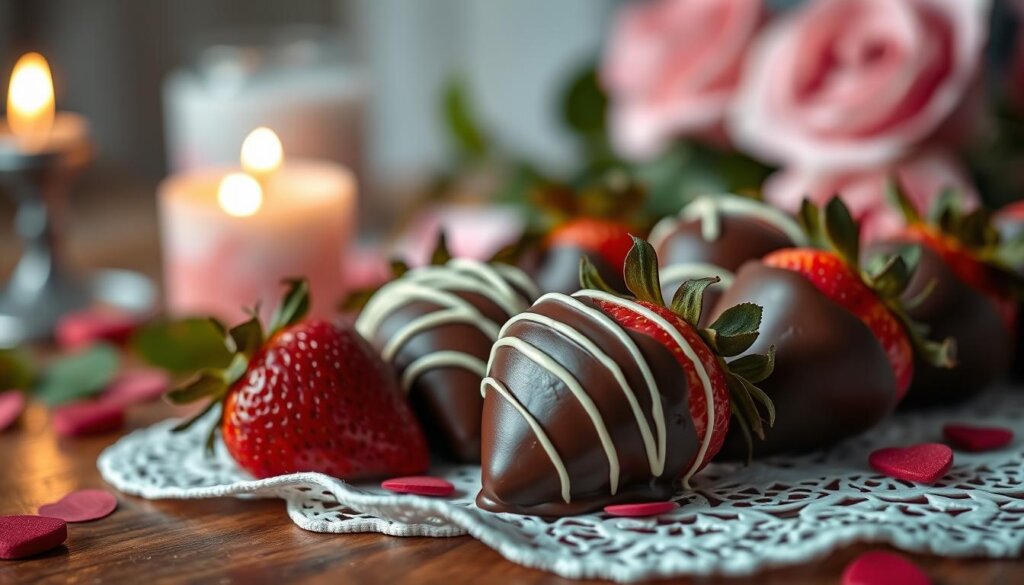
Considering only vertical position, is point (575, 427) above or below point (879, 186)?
below

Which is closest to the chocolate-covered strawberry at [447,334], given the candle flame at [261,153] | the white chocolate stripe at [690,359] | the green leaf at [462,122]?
the white chocolate stripe at [690,359]

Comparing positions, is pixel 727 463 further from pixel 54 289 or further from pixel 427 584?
pixel 54 289

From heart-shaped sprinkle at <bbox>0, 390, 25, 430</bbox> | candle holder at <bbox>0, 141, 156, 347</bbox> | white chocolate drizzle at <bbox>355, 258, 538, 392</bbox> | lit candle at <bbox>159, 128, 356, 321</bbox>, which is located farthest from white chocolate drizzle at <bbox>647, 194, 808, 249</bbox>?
candle holder at <bbox>0, 141, 156, 347</bbox>

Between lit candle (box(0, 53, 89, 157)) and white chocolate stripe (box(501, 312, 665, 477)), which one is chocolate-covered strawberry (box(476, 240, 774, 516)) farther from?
lit candle (box(0, 53, 89, 157))

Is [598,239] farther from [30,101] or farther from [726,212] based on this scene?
[30,101]

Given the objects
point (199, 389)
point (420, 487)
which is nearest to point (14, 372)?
point (199, 389)

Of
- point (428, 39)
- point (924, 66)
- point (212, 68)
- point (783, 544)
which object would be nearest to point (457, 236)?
point (212, 68)

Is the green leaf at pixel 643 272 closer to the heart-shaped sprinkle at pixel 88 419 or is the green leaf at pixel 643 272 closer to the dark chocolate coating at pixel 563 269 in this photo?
the dark chocolate coating at pixel 563 269
